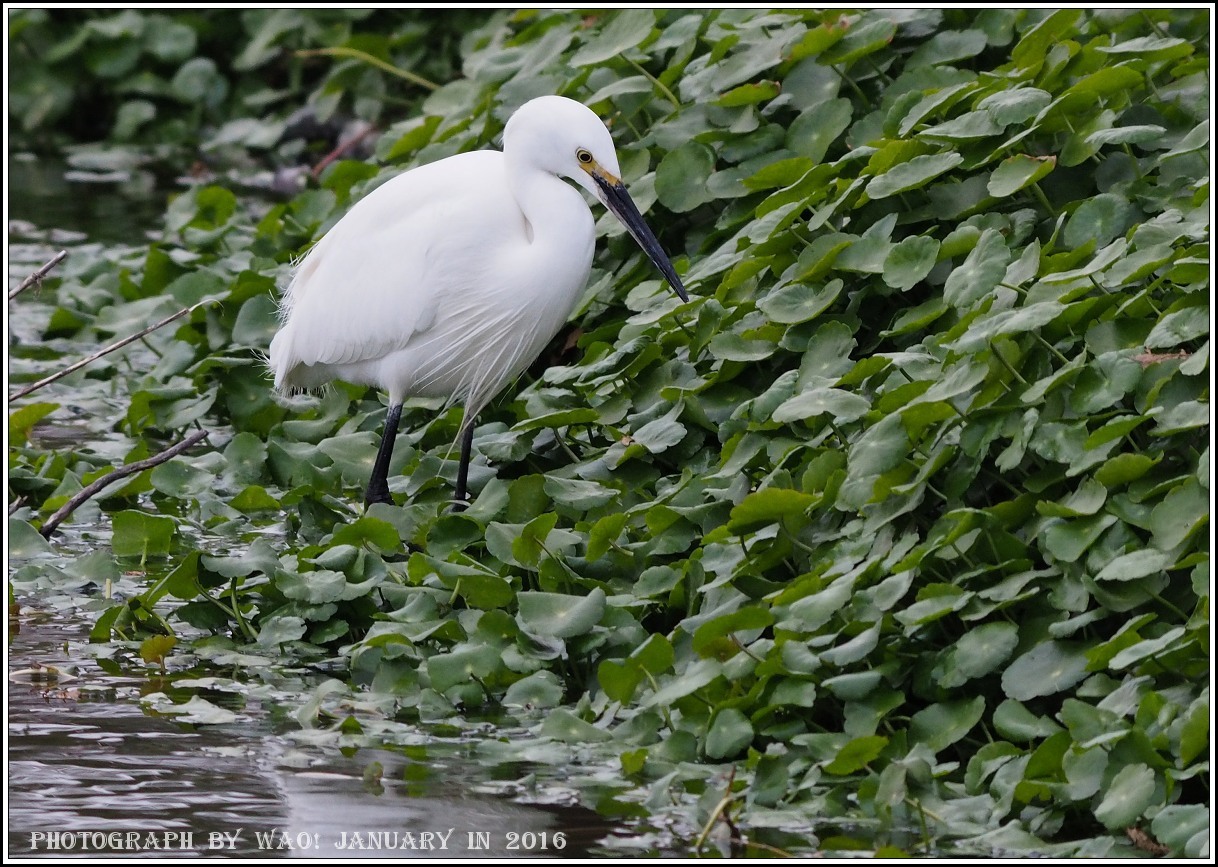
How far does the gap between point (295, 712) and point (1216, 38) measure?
3374 mm

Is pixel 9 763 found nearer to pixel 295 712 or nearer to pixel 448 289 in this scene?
pixel 295 712

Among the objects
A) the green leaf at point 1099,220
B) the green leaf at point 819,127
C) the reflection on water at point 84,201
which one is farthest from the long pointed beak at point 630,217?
the reflection on water at point 84,201

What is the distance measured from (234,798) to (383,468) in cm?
192

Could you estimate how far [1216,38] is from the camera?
199 inches

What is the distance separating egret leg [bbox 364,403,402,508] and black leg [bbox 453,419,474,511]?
0.24 meters

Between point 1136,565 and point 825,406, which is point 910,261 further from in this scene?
point 1136,565

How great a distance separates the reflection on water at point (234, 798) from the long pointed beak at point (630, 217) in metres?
1.88

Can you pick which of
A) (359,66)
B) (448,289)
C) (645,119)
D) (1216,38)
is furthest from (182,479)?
(359,66)

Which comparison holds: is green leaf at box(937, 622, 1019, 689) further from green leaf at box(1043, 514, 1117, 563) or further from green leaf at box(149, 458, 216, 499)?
green leaf at box(149, 458, 216, 499)

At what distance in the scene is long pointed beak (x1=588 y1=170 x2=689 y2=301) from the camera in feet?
17.0

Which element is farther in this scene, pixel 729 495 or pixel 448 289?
pixel 448 289

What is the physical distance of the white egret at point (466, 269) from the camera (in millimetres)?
5215

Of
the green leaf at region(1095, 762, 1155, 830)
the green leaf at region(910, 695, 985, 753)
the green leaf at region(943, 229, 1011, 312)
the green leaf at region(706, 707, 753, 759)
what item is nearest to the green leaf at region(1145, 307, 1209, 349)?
the green leaf at region(943, 229, 1011, 312)

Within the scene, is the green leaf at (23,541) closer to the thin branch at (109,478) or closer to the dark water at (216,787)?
the thin branch at (109,478)
